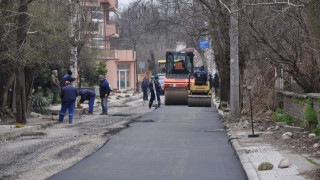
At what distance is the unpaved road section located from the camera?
11.2 meters

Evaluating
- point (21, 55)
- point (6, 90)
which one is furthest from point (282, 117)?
point (6, 90)

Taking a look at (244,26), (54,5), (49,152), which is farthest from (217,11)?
(49,152)

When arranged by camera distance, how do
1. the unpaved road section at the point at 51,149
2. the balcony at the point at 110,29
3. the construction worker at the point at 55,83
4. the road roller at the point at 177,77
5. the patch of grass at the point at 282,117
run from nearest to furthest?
the unpaved road section at the point at 51,149 → the patch of grass at the point at 282,117 → the construction worker at the point at 55,83 → the road roller at the point at 177,77 → the balcony at the point at 110,29

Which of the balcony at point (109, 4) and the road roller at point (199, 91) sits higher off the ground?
the balcony at point (109, 4)

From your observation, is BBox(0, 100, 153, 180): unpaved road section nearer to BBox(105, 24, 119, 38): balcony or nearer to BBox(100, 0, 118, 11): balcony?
BBox(100, 0, 118, 11): balcony

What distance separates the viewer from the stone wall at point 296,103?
1494cm

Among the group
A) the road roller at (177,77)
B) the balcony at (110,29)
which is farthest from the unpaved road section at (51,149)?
the balcony at (110,29)

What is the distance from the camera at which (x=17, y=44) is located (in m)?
18.2

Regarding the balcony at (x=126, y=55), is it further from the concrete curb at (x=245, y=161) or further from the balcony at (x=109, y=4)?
the concrete curb at (x=245, y=161)

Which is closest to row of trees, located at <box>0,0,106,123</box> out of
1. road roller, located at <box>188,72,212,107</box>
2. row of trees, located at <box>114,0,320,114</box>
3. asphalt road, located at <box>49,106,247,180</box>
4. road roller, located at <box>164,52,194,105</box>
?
row of trees, located at <box>114,0,320,114</box>

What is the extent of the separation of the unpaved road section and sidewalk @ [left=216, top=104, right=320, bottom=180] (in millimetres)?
3319

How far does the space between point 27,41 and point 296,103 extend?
27.6ft

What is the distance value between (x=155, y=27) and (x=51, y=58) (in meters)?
6.83

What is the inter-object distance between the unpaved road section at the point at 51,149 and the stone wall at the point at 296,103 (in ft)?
17.2
